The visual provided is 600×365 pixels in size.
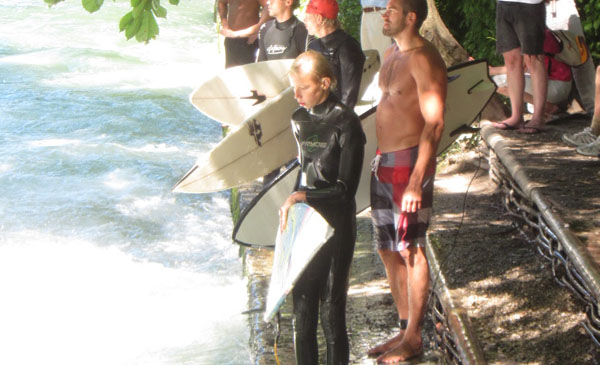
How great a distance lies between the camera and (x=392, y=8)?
4137 mm

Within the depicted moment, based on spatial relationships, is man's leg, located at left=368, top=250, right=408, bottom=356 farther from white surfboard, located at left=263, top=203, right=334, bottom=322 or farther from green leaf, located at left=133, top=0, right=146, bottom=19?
green leaf, located at left=133, top=0, right=146, bottom=19

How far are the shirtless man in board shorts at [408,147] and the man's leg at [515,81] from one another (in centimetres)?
238

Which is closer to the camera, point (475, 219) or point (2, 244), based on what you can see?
point (475, 219)

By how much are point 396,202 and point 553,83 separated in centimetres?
316

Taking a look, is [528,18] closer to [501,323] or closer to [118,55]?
[501,323]

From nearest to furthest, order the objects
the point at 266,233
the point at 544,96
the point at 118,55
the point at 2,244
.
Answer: the point at 266,233 < the point at 544,96 < the point at 2,244 < the point at 118,55

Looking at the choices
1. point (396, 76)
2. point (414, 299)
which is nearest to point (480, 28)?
point (396, 76)

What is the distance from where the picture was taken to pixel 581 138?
622cm

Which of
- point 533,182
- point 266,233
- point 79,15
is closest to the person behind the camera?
point 266,233

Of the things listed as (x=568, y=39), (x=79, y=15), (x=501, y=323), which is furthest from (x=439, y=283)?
(x=79, y=15)

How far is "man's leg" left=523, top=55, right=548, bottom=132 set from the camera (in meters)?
6.34

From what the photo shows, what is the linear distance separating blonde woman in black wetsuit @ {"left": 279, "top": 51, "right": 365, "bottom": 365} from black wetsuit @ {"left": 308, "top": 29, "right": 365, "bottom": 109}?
89cm

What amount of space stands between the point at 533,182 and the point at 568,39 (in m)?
1.68

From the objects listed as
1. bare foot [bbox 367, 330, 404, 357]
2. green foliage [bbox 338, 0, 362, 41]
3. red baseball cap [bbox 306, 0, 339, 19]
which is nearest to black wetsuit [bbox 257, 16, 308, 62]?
red baseball cap [bbox 306, 0, 339, 19]
